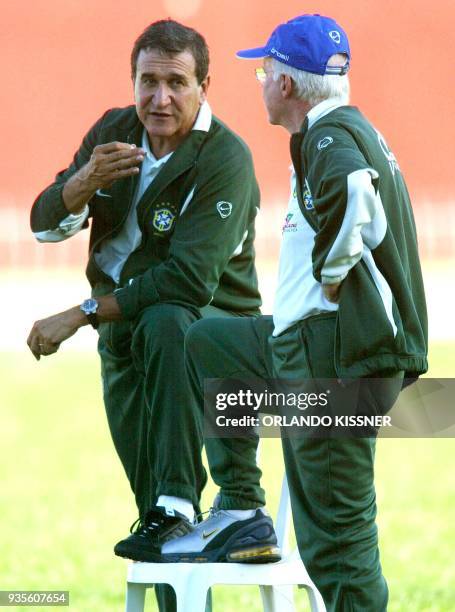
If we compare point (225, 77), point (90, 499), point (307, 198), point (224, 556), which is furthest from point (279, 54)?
point (225, 77)

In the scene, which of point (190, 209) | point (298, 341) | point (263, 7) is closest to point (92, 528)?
point (190, 209)

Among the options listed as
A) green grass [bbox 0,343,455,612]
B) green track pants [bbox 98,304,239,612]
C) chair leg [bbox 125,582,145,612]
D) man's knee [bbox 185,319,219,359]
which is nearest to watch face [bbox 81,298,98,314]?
green track pants [bbox 98,304,239,612]

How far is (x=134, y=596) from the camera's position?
3514 mm

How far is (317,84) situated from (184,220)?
648mm

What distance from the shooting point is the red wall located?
14.4 meters

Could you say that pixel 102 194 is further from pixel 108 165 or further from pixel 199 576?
pixel 199 576

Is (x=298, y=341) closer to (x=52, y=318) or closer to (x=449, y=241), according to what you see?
(x=52, y=318)

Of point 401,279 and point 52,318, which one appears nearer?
point 401,279

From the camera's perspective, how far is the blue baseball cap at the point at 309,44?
3281 millimetres

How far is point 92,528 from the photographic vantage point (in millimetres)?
6930

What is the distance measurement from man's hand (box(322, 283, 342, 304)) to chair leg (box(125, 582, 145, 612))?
0.92 metres

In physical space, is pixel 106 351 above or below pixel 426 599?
above

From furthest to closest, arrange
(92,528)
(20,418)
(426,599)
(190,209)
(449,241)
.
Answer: (449,241) → (20,418) → (92,528) → (426,599) → (190,209)

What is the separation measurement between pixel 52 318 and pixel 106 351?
0.29 metres
